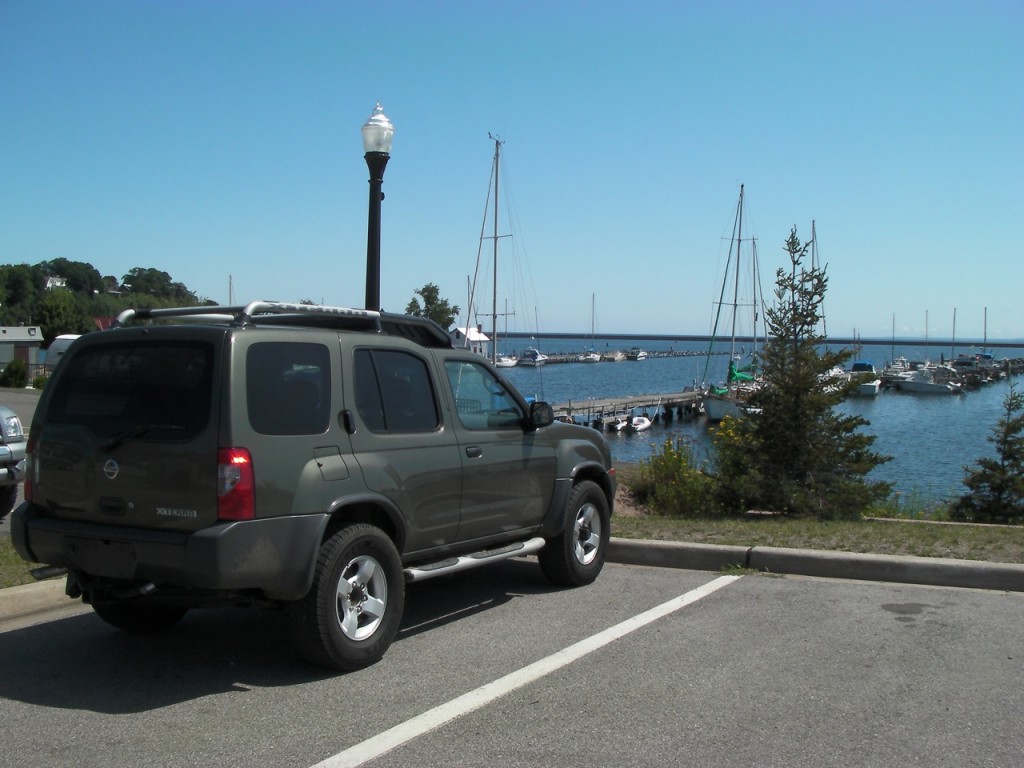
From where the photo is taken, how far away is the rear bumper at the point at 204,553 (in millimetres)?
5246

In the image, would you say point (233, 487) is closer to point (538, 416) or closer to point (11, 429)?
point (538, 416)

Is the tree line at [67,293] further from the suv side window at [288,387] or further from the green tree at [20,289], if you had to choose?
the suv side window at [288,387]

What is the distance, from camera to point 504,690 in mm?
5461

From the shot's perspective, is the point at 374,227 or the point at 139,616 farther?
the point at 374,227

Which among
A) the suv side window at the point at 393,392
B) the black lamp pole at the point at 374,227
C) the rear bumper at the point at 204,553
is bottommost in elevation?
the rear bumper at the point at 204,553

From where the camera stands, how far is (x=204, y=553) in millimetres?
5227

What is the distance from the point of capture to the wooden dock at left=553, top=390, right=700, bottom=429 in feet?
181

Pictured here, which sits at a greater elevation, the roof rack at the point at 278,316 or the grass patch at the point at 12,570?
the roof rack at the point at 278,316

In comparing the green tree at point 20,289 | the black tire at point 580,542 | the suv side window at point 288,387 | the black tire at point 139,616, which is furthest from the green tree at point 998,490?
the green tree at point 20,289

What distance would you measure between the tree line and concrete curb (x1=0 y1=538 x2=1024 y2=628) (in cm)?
2972

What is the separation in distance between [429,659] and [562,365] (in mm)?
153685

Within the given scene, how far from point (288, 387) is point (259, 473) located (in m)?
0.61

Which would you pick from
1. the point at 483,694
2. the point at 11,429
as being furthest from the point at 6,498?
the point at 483,694

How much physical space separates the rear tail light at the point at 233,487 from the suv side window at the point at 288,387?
0.23 metres
